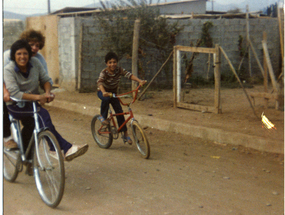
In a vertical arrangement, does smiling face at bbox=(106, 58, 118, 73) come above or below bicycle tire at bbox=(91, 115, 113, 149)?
above

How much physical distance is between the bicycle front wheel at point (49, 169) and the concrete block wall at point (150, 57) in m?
0.56

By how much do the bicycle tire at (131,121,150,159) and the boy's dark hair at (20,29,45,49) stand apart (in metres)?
1.58

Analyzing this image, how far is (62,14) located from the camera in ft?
8.35

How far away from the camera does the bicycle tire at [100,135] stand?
3.13m

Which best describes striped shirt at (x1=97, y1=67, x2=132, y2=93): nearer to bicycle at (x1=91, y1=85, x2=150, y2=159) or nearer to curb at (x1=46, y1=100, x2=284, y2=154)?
bicycle at (x1=91, y1=85, x2=150, y2=159)

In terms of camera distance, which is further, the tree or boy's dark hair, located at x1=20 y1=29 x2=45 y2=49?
the tree

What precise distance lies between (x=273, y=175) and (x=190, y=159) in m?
0.78

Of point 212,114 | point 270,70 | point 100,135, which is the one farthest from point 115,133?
point 270,70

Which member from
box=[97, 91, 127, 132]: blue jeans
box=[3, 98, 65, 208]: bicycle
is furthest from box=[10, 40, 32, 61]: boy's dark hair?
box=[97, 91, 127, 132]: blue jeans

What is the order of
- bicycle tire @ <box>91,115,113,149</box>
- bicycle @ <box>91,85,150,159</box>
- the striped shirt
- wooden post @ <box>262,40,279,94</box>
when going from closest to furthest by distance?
the striped shirt, bicycle tire @ <box>91,115,113,149</box>, bicycle @ <box>91,85,150,159</box>, wooden post @ <box>262,40,279,94</box>

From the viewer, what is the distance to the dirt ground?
12.6 ft

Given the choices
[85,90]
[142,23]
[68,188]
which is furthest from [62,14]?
[142,23]

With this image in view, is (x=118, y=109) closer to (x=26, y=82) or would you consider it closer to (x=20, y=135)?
(x=20, y=135)

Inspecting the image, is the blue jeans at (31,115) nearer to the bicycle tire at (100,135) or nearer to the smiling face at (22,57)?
the smiling face at (22,57)
